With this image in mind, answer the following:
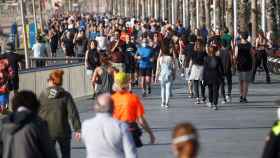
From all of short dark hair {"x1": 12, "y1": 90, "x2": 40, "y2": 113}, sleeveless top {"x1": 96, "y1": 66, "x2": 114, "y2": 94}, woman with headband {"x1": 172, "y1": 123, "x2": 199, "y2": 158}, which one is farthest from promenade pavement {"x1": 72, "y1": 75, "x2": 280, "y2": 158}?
woman with headband {"x1": 172, "y1": 123, "x2": 199, "y2": 158}

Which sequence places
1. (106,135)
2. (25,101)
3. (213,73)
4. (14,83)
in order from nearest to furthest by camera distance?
(25,101) < (106,135) < (14,83) < (213,73)

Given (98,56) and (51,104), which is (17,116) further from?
(98,56)

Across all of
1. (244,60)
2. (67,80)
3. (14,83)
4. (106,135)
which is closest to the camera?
(106,135)

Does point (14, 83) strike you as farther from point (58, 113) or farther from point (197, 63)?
point (58, 113)

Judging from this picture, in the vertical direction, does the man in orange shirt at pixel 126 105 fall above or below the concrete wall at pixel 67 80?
above

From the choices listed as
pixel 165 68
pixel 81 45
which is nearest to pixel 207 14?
pixel 81 45

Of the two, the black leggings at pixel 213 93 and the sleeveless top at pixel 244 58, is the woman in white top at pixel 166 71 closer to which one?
the black leggings at pixel 213 93

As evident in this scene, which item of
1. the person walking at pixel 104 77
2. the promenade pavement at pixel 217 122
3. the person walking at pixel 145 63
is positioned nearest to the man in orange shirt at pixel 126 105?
the promenade pavement at pixel 217 122

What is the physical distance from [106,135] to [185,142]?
10.4 feet

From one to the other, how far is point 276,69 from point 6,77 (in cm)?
1679

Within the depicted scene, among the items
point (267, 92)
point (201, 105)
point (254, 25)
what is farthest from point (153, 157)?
point (254, 25)

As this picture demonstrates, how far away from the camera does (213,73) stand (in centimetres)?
2589

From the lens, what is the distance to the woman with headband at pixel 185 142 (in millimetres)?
8398

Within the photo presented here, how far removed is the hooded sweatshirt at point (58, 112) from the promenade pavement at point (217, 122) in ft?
11.4
